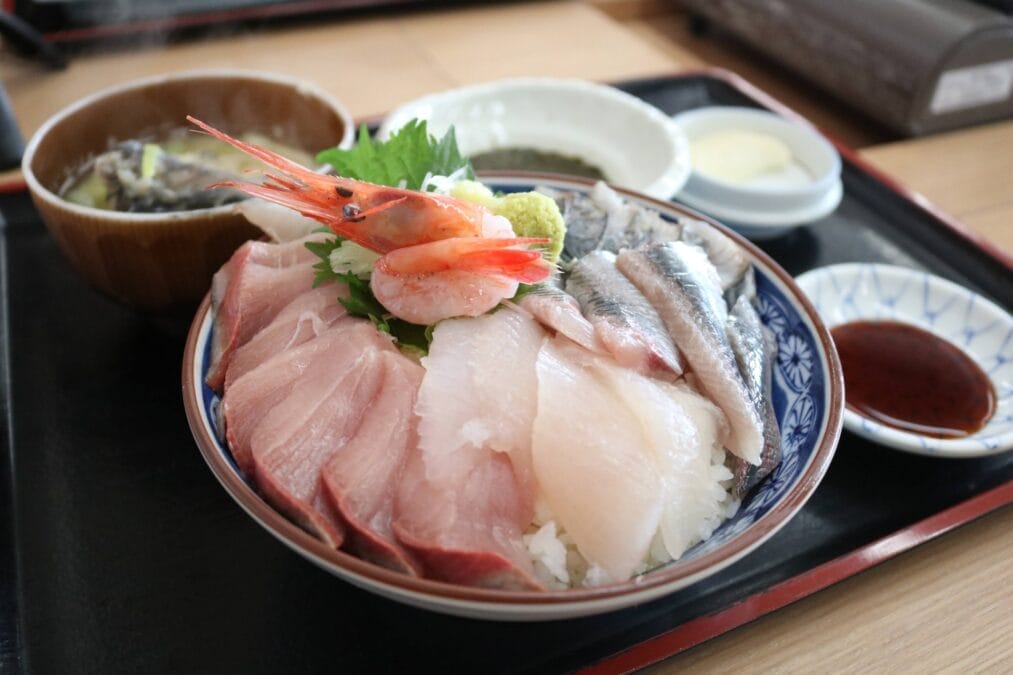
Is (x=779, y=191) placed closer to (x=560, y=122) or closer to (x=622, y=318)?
(x=560, y=122)

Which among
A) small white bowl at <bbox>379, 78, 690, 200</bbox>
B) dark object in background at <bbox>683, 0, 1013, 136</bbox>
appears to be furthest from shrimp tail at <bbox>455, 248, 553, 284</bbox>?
dark object in background at <bbox>683, 0, 1013, 136</bbox>

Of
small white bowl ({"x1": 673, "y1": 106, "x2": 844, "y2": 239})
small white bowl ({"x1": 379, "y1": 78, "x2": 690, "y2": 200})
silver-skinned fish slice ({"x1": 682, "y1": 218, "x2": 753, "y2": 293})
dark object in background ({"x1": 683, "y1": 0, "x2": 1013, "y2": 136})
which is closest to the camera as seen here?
silver-skinned fish slice ({"x1": 682, "y1": 218, "x2": 753, "y2": 293})

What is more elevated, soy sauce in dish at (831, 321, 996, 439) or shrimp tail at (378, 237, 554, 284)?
shrimp tail at (378, 237, 554, 284)

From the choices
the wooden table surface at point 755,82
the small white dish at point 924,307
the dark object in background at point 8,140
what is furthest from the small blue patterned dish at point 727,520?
the dark object in background at point 8,140

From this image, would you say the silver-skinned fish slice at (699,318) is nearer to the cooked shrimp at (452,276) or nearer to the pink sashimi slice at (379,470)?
the cooked shrimp at (452,276)

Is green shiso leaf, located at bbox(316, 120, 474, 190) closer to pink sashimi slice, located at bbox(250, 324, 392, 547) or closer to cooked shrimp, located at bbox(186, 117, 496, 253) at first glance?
cooked shrimp, located at bbox(186, 117, 496, 253)

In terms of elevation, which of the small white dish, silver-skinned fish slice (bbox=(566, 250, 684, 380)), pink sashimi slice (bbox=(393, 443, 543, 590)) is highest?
silver-skinned fish slice (bbox=(566, 250, 684, 380))

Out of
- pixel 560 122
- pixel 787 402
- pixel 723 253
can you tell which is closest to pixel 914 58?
pixel 560 122
